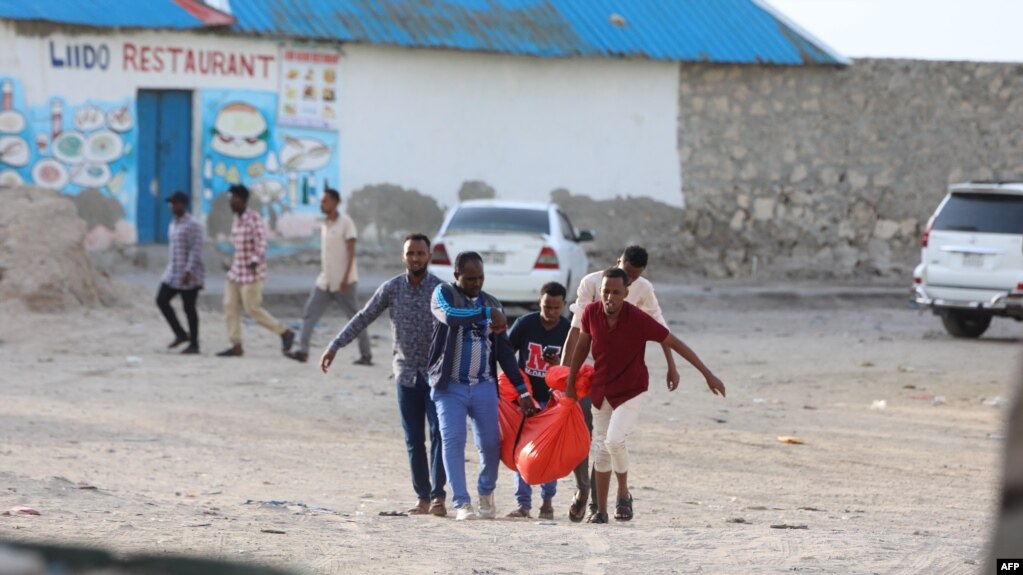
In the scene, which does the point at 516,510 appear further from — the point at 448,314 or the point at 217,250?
the point at 217,250

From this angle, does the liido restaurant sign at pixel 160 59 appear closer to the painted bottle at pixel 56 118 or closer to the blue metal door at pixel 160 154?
the blue metal door at pixel 160 154

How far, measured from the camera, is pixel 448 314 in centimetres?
823

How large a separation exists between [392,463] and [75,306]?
7339 mm

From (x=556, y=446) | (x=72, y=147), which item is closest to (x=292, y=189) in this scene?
(x=72, y=147)

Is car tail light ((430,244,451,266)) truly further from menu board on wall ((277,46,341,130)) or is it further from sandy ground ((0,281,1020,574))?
menu board on wall ((277,46,341,130))

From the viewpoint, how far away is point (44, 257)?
53.9ft

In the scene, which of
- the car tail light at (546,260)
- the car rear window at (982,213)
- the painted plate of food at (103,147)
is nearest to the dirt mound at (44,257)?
the painted plate of food at (103,147)

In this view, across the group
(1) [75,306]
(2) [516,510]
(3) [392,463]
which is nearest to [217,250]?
(1) [75,306]

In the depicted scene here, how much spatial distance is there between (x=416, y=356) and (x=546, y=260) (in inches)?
368

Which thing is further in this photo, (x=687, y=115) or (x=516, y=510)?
(x=687, y=115)

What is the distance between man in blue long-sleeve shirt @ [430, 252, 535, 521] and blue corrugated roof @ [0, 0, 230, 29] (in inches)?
521

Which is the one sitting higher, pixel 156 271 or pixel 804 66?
pixel 804 66

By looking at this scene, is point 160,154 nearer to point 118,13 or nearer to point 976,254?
point 118,13

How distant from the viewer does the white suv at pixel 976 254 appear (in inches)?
682
